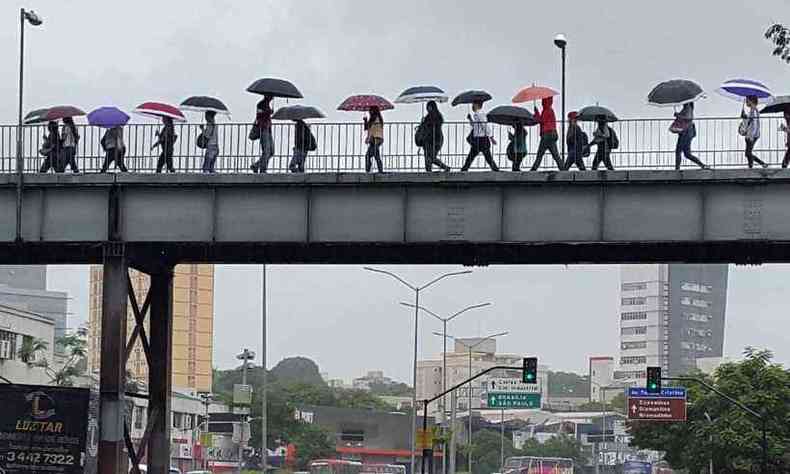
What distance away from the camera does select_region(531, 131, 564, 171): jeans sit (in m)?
34.9

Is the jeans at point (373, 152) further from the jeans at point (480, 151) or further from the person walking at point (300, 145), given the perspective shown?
the jeans at point (480, 151)

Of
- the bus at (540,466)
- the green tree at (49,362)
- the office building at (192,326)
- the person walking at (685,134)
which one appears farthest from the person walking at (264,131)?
the office building at (192,326)

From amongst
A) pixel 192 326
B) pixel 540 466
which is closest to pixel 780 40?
pixel 540 466

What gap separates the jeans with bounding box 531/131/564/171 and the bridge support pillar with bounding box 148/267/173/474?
9.80m

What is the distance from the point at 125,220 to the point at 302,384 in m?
148

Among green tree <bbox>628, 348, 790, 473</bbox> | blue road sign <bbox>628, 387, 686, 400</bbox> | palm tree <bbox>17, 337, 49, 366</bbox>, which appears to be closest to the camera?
green tree <bbox>628, 348, 790, 473</bbox>

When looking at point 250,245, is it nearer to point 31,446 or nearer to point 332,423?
point 31,446

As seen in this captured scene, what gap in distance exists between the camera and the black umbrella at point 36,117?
120ft

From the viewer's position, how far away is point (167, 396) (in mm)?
39125

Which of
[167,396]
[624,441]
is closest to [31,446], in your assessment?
[167,396]

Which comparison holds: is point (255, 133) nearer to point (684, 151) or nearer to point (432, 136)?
point (432, 136)

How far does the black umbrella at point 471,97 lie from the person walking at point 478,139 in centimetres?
9

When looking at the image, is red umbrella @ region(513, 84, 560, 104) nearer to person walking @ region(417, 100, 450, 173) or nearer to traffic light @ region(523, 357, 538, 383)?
person walking @ region(417, 100, 450, 173)

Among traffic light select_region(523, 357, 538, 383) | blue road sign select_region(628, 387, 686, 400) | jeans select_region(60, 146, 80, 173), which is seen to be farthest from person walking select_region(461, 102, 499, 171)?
blue road sign select_region(628, 387, 686, 400)
